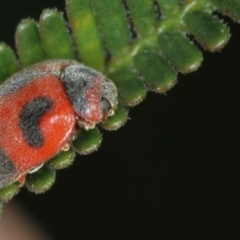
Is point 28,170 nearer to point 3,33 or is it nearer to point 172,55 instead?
point 172,55

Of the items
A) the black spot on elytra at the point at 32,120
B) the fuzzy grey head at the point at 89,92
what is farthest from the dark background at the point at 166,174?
the black spot on elytra at the point at 32,120

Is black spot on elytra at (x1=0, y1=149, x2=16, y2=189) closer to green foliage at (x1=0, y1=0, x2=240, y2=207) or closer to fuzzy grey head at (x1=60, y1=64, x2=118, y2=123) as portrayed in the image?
green foliage at (x1=0, y1=0, x2=240, y2=207)

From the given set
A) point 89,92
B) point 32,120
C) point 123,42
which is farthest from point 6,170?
point 123,42

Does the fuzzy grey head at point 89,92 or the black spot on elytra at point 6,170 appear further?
the fuzzy grey head at point 89,92

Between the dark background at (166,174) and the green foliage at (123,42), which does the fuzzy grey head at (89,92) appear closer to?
the green foliage at (123,42)

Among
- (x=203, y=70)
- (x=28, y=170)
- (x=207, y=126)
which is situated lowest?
(x=207, y=126)

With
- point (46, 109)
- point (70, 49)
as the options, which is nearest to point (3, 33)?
point (70, 49)
